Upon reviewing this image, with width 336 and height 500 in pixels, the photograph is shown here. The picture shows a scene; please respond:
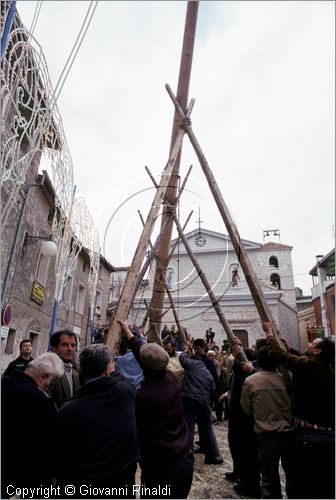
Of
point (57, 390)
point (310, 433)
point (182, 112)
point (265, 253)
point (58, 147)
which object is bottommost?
point (310, 433)

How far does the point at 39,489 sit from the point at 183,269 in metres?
22.5

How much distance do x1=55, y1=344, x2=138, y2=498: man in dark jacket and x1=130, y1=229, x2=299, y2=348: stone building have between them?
1749 cm

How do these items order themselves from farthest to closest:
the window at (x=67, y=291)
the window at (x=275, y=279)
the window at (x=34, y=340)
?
1. the window at (x=275, y=279)
2. the window at (x=67, y=291)
3. the window at (x=34, y=340)

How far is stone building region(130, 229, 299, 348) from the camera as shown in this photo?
2119 cm

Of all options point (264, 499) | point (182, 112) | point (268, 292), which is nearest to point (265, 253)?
point (268, 292)

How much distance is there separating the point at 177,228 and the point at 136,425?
545cm

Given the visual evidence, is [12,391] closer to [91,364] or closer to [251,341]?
[91,364]

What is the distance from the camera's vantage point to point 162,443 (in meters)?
2.35

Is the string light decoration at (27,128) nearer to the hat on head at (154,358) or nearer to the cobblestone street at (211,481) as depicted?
the hat on head at (154,358)

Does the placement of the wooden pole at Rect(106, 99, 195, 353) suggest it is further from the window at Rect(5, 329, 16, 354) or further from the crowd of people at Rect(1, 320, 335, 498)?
the window at Rect(5, 329, 16, 354)

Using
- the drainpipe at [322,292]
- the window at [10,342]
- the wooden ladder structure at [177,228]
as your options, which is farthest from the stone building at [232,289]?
the wooden ladder structure at [177,228]

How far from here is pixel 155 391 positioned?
8.02ft

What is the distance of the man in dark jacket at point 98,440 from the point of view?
1.83 meters

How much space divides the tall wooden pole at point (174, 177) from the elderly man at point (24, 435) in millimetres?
4901
